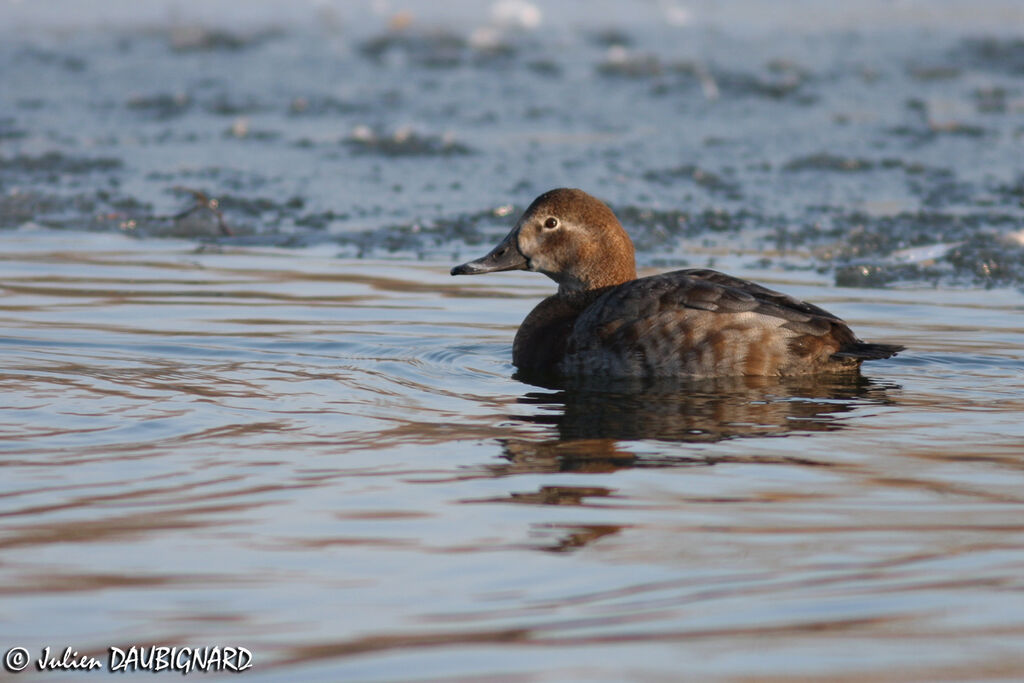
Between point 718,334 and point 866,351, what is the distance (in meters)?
0.58

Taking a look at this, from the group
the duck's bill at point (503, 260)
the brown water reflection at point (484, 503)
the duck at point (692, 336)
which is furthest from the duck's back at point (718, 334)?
the duck's bill at point (503, 260)

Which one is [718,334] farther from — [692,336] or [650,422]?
[650,422]

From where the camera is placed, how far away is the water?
320cm

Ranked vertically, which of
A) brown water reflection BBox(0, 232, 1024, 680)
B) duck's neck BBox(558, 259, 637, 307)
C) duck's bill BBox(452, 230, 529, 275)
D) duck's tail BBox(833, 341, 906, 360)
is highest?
duck's bill BBox(452, 230, 529, 275)

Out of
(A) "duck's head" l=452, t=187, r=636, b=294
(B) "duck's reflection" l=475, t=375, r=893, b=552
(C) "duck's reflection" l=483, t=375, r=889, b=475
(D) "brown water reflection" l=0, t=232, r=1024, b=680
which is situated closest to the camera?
(D) "brown water reflection" l=0, t=232, r=1024, b=680

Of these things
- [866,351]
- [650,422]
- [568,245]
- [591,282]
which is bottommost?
[650,422]

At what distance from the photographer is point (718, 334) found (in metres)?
6.02

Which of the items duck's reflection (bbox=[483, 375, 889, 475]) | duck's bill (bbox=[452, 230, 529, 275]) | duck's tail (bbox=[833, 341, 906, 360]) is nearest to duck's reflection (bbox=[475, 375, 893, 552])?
duck's reflection (bbox=[483, 375, 889, 475])

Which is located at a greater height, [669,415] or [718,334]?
[718,334]

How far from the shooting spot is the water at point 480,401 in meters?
3.20

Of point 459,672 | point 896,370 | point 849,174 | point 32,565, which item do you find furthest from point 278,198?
point 459,672

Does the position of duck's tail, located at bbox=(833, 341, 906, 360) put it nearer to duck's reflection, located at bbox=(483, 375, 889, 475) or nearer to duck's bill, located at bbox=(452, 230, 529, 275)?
duck's reflection, located at bbox=(483, 375, 889, 475)

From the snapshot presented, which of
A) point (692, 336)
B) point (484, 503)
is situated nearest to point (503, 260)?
point (692, 336)

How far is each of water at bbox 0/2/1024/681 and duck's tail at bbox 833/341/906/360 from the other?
0.13m
